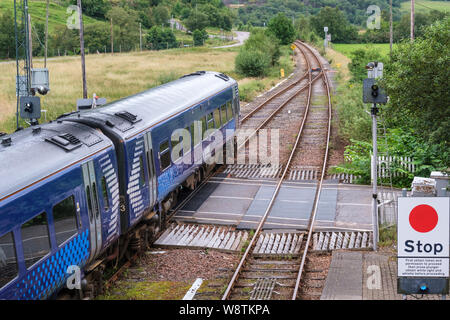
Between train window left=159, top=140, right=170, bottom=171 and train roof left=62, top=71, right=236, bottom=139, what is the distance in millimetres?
599

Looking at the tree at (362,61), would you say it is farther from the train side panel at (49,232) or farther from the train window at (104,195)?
the train side panel at (49,232)

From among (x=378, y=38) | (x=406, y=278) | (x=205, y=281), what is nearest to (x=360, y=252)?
(x=205, y=281)

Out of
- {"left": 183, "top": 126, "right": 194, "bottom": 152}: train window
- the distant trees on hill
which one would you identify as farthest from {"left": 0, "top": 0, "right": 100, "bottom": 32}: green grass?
{"left": 183, "top": 126, "right": 194, "bottom": 152}: train window

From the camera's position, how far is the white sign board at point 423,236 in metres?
6.89

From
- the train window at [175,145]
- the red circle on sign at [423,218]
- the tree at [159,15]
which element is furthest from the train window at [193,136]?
the tree at [159,15]

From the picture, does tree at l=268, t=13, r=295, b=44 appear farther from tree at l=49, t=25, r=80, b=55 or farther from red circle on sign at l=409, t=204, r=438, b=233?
red circle on sign at l=409, t=204, r=438, b=233

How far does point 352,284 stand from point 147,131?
209 inches

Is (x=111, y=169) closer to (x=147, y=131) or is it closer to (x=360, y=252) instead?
(x=147, y=131)

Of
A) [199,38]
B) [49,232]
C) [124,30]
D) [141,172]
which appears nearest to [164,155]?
[141,172]

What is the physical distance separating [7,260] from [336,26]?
115 m

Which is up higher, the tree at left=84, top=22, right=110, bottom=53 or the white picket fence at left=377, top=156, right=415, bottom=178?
the tree at left=84, top=22, right=110, bottom=53

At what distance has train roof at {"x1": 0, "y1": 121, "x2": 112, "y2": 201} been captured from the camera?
8.01 meters

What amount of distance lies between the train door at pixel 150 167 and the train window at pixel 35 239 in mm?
4374

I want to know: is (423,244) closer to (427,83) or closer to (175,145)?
(427,83)
